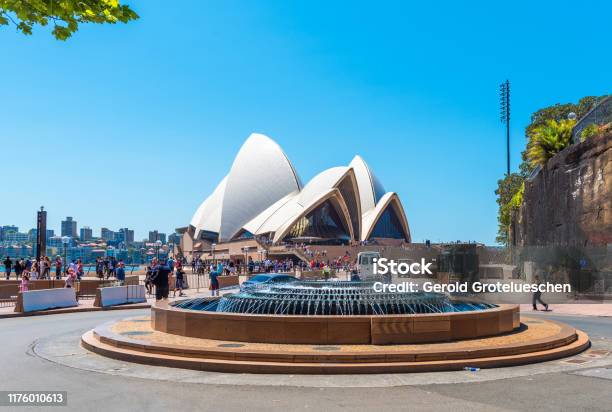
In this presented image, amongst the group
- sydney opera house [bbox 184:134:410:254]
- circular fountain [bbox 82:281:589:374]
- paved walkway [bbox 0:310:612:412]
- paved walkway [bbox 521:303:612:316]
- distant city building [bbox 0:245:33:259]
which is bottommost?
paved walkway [bbox 521:303:612:316]

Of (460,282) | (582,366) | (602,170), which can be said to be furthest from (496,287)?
(582,366)

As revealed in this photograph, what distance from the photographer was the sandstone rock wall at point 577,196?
25562mm

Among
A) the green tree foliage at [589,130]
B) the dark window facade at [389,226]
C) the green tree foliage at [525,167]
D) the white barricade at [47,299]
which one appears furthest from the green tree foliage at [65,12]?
the dark window facade at [389,226]

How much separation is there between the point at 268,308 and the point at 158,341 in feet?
10.5

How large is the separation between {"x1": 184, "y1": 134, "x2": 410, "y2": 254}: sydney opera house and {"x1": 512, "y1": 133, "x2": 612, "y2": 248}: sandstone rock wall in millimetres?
39364

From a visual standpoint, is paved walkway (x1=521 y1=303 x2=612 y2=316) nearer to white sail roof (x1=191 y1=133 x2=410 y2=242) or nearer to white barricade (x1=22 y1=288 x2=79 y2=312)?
white barricade (x1=22 y1=288 x2=79 y2=312)

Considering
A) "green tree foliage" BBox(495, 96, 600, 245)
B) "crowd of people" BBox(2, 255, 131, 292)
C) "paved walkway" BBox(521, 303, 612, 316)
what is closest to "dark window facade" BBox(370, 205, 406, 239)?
"green tree foliage" BBox(495, 96, 600, 245)

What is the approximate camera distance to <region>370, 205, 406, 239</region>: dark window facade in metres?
81.7

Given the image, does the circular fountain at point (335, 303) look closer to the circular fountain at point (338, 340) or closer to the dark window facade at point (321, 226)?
the circular fountain at point (338, 340)

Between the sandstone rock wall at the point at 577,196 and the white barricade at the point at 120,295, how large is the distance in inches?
721

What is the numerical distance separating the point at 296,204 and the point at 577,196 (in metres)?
50.4

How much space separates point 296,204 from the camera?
76312 millimetres

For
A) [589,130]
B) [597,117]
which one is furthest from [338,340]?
[597,117]

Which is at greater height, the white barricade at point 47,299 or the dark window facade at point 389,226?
the dark window facade at point 389,226
